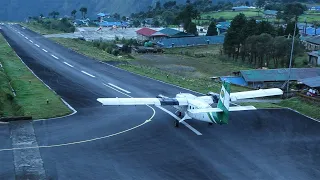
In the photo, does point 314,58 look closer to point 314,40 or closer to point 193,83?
point 314,40

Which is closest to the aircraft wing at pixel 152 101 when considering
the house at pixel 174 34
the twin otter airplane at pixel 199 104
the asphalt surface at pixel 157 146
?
the twin otter airplane at pixel 199 104

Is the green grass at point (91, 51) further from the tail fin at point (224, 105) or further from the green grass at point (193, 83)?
the tail fin at point (224, 105)

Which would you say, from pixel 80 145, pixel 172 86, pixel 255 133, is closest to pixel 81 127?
pixel 80 145

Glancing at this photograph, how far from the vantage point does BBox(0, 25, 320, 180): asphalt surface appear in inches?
1081

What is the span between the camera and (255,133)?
36.1 meters

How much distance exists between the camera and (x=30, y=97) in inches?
1802

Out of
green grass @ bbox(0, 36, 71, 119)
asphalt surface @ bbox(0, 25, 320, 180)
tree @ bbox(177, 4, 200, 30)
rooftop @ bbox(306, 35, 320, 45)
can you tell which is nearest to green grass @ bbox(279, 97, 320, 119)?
asphalt surface @ bbox(0, 25, 320, 180)

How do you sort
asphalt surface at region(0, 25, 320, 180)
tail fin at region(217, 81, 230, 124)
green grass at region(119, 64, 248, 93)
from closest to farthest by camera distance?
A: asphalt surface at region(0, 25, 320, 180)
tail fin at region(217, 81, 230, 124)
green grass at region(119, 64, 248, 93)

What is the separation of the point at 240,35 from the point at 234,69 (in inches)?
508

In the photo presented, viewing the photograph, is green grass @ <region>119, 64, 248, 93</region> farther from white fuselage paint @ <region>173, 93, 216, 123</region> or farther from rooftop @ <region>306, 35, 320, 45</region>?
rooftop @ <region>306, 35, 320, 45</region>

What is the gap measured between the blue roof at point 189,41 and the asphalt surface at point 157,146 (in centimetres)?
6619

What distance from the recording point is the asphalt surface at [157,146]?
90.1ft

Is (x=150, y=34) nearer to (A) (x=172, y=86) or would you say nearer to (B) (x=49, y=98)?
(A) (x=172, y=86)

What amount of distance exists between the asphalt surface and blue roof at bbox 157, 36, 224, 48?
217ft
